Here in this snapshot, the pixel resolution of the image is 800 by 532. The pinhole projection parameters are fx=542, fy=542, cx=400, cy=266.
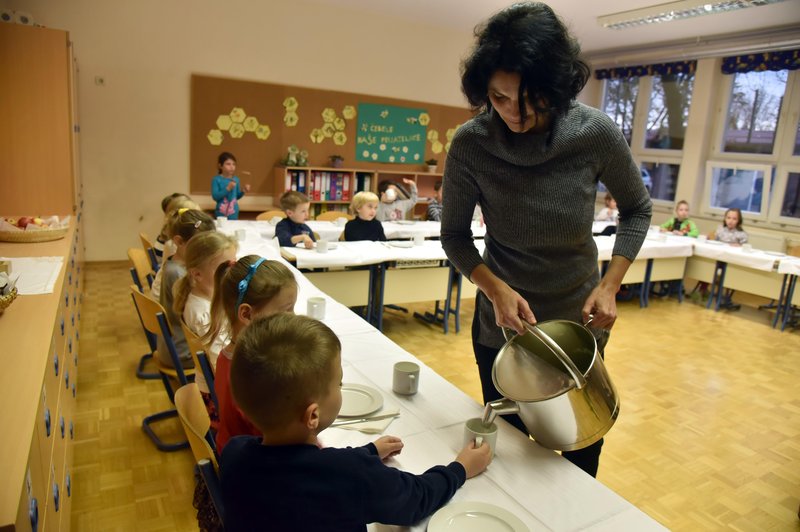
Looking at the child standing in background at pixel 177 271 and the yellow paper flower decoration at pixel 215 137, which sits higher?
the yellow paper flower decoration at pixel 215 137

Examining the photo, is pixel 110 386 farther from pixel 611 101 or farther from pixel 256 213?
pixel 611 101

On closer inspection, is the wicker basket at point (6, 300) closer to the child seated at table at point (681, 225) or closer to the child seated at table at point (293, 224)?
the child seated at table at point (293, 224)

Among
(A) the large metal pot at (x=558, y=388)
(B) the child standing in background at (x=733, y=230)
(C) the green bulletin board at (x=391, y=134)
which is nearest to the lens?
(A) the large metal pot at (x=558, y=388)

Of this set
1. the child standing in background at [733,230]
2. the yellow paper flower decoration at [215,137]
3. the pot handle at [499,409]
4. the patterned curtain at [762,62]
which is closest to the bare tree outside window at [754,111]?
the patterned curtain at [762,62]

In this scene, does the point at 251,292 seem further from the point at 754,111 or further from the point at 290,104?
the point at 754,111

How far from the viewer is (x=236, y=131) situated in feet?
19.9

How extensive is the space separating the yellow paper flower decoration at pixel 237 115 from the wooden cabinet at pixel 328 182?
26.1 inches

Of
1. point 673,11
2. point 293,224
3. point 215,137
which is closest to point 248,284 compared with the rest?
point 293,224

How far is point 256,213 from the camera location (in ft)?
21.0

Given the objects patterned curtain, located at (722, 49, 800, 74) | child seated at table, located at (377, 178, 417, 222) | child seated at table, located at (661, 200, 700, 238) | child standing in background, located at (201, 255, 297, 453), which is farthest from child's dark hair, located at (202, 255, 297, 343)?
patterned curtain, located at (722, 49, 800, 74)

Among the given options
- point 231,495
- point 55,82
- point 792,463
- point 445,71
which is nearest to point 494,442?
point 231,495

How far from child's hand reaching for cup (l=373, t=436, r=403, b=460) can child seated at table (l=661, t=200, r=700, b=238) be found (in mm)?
5955

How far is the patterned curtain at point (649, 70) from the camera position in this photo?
22.8ft

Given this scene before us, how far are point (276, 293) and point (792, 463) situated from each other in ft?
9.00
